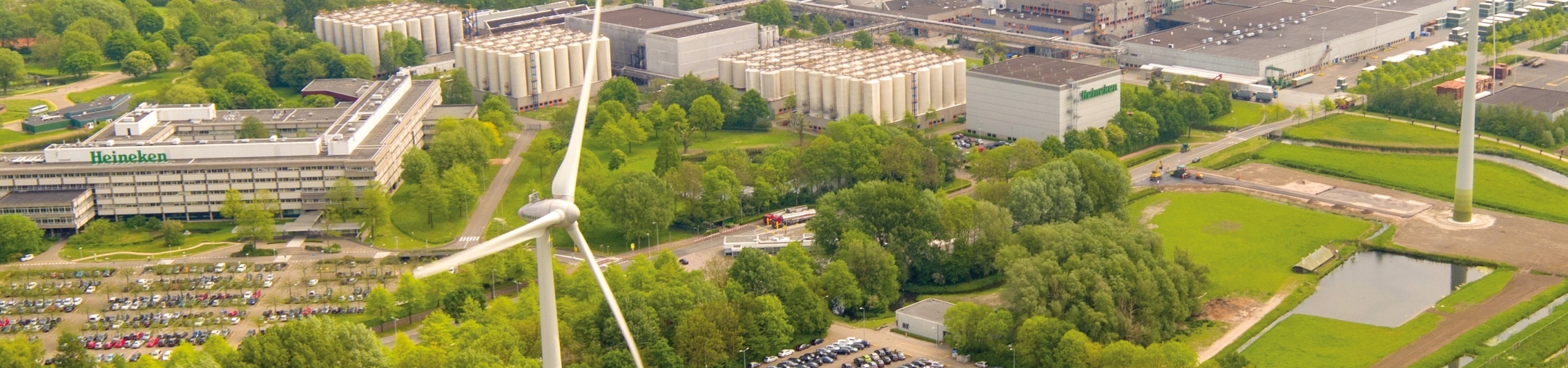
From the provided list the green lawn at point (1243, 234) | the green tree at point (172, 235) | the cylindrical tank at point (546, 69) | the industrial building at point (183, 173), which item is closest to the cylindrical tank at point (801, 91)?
the cylindrical tank at point (546, 69)

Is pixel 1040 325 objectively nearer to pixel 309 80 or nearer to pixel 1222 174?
pixel 1222 174

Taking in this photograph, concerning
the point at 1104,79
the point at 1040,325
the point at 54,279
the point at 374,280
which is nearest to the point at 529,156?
the point at 374,280

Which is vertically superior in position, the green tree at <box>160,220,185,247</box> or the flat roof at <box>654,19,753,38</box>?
the flat roof at <box>654,19,753,38</box>

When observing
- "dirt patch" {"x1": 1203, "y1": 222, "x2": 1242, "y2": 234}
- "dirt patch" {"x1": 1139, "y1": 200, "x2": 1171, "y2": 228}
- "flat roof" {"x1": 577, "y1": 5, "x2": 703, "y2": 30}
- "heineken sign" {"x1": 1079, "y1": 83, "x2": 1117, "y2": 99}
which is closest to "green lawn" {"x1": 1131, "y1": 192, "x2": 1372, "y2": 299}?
"dirt patch" {"x1": 1203, "y1": 222, "x2": 1242, "y2": 234}

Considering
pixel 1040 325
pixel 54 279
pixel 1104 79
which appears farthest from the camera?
pixel 1104 79

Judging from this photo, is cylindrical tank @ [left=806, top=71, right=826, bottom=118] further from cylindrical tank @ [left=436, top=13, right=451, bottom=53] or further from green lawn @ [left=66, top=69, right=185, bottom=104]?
green lawn @ [left=66, top=69, right=185, bottom=104]

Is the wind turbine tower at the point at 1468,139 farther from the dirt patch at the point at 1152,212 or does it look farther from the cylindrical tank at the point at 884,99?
the cylindrical tank at the point at 884,99

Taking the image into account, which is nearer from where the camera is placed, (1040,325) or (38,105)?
(1040,325)
